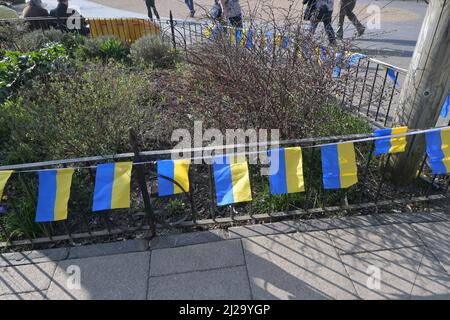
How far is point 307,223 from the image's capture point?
2965 mm

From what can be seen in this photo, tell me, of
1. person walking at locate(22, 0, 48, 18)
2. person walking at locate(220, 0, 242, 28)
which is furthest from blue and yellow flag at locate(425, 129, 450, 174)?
person walking at locate(22, 0, 48, 18)

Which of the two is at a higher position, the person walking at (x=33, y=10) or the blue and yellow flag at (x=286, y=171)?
the person walking at (x=33, y=10)

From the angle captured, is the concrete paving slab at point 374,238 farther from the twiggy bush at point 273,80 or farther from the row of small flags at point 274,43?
the row of small flags at point 274,43

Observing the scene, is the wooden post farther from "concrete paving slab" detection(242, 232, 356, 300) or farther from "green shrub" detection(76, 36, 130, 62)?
"green shrub" detection(76, 36, 130, 62)

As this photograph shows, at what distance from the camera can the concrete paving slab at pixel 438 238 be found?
255cm

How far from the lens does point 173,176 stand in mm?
2488

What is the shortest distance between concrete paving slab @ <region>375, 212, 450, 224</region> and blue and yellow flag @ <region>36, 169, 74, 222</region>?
2.89m

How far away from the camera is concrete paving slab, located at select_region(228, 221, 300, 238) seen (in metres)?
2.88

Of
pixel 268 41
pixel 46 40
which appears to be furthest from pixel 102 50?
pixel 268 41

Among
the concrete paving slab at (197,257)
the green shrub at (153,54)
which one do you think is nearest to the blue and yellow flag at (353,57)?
the concrete paving slab at (197,257)

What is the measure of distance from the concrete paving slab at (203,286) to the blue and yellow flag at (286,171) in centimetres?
77
